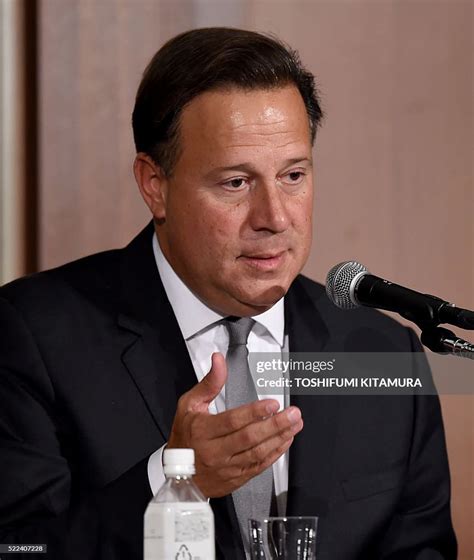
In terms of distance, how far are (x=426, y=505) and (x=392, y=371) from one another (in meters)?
0.28

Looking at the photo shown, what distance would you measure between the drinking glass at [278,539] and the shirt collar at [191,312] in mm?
680

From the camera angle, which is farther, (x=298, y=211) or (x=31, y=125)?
(x=31, y=125)

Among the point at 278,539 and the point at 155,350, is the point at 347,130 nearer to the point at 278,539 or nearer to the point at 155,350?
the point at 155,350

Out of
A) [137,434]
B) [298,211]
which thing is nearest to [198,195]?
[298,211]

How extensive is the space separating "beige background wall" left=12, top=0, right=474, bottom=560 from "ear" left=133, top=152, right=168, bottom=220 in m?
0.51

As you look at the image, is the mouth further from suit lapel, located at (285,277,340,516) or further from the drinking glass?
the drinking glass

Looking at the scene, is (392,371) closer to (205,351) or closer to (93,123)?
(205,351)

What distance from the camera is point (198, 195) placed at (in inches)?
77.0

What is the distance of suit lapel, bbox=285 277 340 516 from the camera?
1950mm

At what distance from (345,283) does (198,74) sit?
616 mm

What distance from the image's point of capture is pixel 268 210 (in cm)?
188

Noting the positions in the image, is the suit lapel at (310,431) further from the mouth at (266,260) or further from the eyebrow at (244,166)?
the eyebrow at (244,166)

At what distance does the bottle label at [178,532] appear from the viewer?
48.0 inches

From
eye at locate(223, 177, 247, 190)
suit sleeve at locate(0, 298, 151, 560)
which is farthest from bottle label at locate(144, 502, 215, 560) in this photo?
eye at locate(223, 177, 247, 190)
